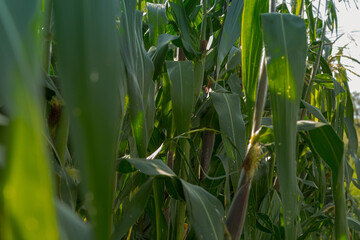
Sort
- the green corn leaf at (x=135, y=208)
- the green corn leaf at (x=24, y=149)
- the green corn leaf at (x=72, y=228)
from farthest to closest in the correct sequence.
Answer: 1. the green corn leaf at (x=135, y=208)
2. the green corn leaf at (x=72, y=228)
3. the green corn leaf at (x=24, y=149)

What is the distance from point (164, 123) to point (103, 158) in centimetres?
65

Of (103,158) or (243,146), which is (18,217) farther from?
(243,146)

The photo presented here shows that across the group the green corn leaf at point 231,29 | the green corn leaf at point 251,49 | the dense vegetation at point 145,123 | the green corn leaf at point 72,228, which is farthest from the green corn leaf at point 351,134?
the green corn leaf at point 72,228

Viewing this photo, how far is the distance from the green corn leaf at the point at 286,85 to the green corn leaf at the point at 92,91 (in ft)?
0.91

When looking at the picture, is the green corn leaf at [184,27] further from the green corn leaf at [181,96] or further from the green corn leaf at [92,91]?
the green corn leaf at [92,91]

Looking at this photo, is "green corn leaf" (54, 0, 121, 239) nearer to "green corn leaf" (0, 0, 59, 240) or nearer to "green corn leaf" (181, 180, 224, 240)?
"green corn leaf" (0, 0, 59, 240)

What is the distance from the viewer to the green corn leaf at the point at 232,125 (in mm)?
686

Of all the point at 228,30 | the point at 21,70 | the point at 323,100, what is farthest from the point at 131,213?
the point at 323,100

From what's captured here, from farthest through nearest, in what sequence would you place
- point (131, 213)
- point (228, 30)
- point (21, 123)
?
point (228, 30) → point (131, 213) → point (21, 123)

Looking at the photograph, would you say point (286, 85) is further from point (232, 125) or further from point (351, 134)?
point (351, 134)

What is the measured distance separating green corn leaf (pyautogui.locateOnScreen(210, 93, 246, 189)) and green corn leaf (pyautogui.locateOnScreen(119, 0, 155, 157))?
0.12 meters

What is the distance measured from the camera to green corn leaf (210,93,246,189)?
686 mm

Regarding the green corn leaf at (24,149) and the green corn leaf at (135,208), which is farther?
the green corn leaf at (135,208)

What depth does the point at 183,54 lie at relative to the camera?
958mm
